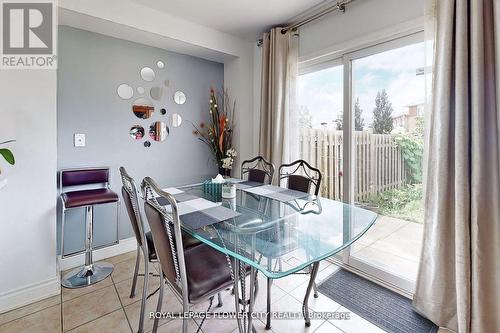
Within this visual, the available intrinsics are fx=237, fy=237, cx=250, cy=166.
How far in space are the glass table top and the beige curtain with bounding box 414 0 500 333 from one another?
0.53 metres

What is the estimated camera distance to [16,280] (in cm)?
184

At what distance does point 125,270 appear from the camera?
235 cm

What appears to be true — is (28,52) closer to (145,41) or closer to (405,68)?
(145,41)

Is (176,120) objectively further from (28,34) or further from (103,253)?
(103,253)

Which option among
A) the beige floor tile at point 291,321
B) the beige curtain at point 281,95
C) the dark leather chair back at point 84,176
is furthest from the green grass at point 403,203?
the dark leather chair back at point 84,176

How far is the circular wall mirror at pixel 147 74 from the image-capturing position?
9.09ft

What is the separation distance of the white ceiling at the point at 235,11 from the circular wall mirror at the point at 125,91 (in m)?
0.84

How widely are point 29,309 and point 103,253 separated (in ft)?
2.59

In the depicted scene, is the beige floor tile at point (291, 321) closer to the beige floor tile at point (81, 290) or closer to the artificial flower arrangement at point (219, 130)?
the beige floor tile at point (81, 290)

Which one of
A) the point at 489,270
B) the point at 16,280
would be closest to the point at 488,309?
the point at 489,270

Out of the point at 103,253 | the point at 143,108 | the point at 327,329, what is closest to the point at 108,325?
the point at 103,253

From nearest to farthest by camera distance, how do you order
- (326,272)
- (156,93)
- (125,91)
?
1. (326,272)
2. (125,91)
3. (156,93)

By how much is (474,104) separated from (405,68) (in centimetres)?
72

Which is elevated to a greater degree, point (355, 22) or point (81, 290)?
point (355, 22)
